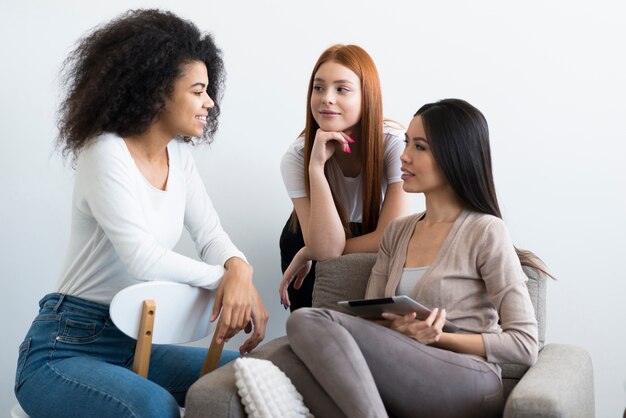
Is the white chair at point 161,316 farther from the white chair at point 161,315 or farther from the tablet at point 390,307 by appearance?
the tablet at point 390,307

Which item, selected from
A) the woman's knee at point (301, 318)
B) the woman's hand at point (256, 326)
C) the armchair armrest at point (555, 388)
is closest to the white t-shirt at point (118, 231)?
the woman's hand at point (256, 326)

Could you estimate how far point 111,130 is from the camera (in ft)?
6.95

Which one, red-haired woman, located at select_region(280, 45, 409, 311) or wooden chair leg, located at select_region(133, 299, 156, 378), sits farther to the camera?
red-haired woman, located at select_region(280, 45, 409, 311)

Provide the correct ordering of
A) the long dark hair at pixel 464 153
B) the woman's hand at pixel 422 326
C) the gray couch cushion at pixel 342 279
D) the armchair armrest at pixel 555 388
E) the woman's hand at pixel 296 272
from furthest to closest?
the woman's hand at pixel 296 272 → the gray couch cushion at pixel 342 279 → the long dark hair at pixel 464 153 → the woman's hand at pixel 422 326 → the armchair armrest at pixel 555 388

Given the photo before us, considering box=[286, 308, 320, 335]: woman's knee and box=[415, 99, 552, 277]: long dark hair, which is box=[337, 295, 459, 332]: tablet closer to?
box=[286, 308, 320, 335]: woman's knee

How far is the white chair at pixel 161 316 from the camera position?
1.89 m

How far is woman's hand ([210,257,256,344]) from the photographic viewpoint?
2.08m

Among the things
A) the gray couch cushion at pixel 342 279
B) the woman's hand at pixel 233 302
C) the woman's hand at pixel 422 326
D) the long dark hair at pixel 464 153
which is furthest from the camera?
the gray couch cushion at pixel 342 279

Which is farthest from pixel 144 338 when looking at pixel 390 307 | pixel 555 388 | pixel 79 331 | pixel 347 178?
pixel 347 178

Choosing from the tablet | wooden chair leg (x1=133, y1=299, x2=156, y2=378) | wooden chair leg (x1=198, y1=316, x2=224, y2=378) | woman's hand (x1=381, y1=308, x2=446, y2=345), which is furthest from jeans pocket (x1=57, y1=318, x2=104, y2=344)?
woman's hand (x1=381, y1=308, x2=446, y2=345)

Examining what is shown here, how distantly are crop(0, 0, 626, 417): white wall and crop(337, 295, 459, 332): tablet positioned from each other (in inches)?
48.5

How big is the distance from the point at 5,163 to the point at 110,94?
40.3 inches

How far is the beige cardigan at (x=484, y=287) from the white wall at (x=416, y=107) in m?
1.04

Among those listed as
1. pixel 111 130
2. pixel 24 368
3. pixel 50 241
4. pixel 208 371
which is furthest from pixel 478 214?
pixel 50 241
